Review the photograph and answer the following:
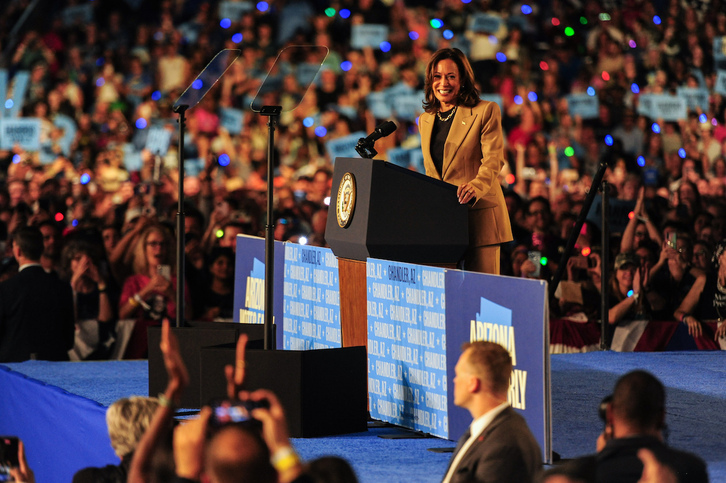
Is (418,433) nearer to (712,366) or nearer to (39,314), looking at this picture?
(712,366)

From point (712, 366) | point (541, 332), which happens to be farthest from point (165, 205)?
point (541, 332)

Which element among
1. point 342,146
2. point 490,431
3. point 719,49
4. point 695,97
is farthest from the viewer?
point 695,97

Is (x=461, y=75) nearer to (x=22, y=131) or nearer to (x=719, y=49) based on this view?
(x=22, y=131)

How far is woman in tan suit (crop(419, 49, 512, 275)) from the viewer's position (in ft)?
18.4

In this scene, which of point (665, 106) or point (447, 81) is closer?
point (447, 81)

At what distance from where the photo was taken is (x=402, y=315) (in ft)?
18.1

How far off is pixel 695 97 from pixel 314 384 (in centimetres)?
1016

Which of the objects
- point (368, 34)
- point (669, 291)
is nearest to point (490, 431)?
point (669, 291)

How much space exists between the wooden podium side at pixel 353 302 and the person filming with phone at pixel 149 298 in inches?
125

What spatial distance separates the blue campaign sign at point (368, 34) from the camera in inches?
635

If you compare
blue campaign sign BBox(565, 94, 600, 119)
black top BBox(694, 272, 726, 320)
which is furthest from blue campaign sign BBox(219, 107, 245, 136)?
black top BBox(694, 272, 726, 320)

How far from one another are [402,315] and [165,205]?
292 inches

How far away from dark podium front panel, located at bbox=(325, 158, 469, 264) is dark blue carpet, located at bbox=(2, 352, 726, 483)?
857mm

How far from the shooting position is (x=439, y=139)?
5.77 meters
